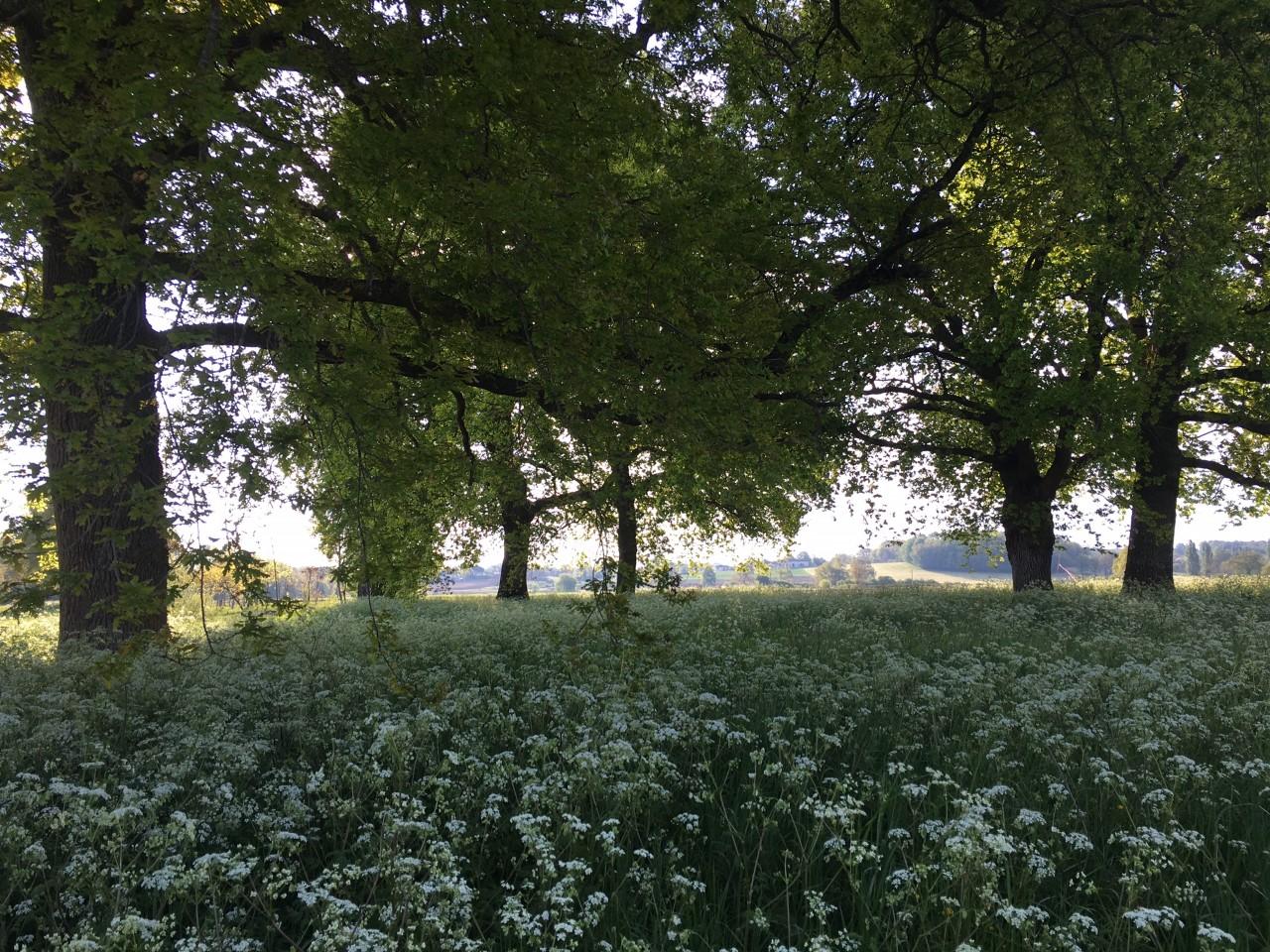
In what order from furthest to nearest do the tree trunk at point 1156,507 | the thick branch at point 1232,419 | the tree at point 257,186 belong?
the tree trunk at point 1156,507, the thick branch at point 1232,419, the tree at point 257,186

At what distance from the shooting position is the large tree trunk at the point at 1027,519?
19734mm

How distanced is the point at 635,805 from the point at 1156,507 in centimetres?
2031

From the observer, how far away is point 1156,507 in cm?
1947

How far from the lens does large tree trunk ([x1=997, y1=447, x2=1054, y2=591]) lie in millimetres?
19734

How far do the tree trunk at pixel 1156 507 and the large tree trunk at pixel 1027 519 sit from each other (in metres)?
1.93

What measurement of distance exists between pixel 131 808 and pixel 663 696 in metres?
4.24

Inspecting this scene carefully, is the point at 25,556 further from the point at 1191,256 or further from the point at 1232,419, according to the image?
the point at 1232,419

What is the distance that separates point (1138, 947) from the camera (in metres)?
3.57

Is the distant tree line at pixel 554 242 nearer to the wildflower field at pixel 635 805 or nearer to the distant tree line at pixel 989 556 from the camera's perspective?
the wildflower field at pixel 635 805

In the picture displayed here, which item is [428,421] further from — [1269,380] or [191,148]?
[1269,380]

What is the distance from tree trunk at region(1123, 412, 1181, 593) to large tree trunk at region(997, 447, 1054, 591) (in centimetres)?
193

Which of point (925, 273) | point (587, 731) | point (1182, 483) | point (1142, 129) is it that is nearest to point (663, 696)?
point (587, 731)

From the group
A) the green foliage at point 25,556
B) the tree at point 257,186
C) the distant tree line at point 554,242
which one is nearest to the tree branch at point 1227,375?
the distant tree line at point 554,242

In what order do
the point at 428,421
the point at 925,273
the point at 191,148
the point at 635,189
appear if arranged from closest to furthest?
the point at 191,148 → the point at 635,189 → the point at 428,421 → the point at 925,273
